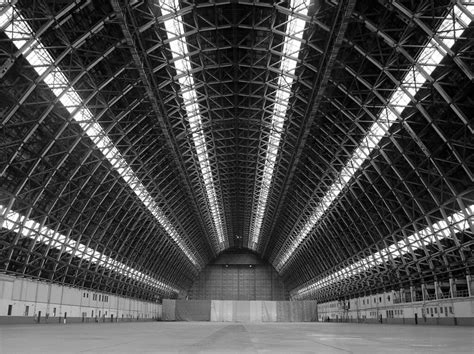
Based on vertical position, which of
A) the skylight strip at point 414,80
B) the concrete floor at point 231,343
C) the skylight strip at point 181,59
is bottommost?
the concrete floor at point 231,343

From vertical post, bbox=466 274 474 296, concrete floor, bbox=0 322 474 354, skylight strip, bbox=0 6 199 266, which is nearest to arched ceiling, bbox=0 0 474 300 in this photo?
skylight strip, bbox=0 6 199 266

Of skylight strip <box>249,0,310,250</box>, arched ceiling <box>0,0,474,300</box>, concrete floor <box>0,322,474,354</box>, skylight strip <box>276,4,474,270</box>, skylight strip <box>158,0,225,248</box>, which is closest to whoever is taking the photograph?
concrete floor <box>0,322,474,354</box>

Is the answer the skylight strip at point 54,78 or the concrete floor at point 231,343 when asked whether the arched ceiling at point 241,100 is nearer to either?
the skylight strip at point 54,78

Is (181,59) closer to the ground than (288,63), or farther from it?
closer to the ground

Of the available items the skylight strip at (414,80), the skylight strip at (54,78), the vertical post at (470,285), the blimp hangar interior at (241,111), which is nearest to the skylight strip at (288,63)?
the blimp hangar interior at (241,111)

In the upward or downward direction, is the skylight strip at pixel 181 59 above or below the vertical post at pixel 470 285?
above

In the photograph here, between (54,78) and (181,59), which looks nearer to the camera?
(54,78)

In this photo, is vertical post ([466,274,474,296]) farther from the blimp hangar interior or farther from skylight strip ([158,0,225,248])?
skylight strip ([158,0,225,248])

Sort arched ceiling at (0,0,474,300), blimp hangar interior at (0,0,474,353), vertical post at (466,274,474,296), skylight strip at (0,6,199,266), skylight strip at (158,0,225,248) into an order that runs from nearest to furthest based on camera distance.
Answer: skylight strip at (0,6,199,266)
blimp hangar interior at (0,0,474,353)
arched ceiling at (0,0,474,300)
skylight strip at (158,0,225,248)
vertical post at (466,274,474,296)

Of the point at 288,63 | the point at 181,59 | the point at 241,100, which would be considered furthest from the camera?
the point at 241,100

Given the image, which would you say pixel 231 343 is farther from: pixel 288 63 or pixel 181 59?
pixel 288 63

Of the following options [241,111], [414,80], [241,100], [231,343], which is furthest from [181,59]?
[231,343]

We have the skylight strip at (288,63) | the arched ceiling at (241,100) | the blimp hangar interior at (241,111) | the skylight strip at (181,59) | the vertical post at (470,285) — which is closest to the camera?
the blimp hangar interior at (241,111)

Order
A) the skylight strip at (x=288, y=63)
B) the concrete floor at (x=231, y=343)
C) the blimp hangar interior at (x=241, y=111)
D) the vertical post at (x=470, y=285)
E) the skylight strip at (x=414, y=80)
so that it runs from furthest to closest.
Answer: the vertical post at (x=470, y=285), the skylight strip at (x=288, y=63), the blimp hangar interior at (x=241, y=111), the skylight strip at (x=414, y=80), the concrete floor at (x=231, y=343)
